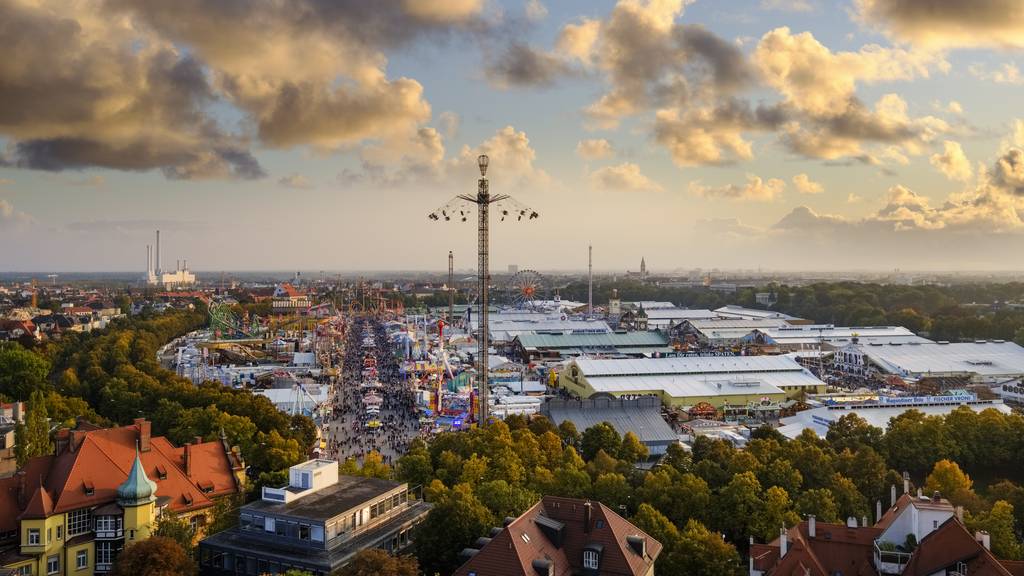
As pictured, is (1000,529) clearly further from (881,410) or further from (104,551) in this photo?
(104,551)

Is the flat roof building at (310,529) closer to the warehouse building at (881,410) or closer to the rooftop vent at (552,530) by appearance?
the rooftop vent at (552,530)

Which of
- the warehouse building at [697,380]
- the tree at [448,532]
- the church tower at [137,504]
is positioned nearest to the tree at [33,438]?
the church tower at [137,504]

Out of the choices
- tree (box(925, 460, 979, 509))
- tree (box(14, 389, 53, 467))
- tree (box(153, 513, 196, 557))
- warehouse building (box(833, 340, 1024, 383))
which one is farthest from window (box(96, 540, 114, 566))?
warehouse building (box(833, 340, 1024, 383))

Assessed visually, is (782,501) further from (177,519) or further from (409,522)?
(177,519)

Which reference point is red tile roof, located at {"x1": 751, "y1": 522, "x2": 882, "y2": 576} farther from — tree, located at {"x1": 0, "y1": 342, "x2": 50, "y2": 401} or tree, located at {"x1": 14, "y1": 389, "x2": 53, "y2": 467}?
tree, located at {"x1": 0, "y1": 342, "x2": 50, "y2": 401}

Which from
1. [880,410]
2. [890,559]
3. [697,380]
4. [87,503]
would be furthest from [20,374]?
[880,410]
